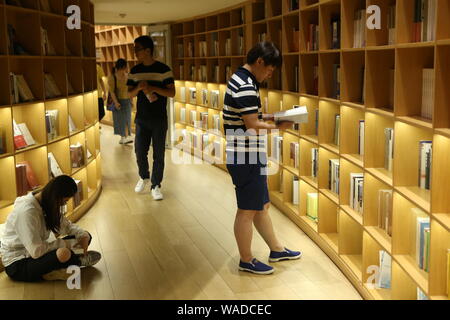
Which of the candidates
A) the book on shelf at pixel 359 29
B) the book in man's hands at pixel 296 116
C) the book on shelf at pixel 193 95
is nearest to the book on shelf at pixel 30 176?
the book in man's hands at pixel 296 116

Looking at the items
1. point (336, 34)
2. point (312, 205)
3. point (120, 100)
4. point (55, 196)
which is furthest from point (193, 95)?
point (55, 196)

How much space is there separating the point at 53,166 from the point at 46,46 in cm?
109

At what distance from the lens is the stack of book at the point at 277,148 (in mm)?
6068

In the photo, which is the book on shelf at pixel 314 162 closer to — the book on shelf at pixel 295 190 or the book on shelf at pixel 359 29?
the book on shelf at pixel 295 190

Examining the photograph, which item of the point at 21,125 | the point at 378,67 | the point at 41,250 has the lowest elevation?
the point at 41,250

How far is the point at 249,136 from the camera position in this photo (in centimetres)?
398

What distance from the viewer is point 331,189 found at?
187 inches

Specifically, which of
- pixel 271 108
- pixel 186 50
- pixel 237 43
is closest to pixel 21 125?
pixel 271 108

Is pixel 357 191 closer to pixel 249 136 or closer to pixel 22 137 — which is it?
pixel 249 136

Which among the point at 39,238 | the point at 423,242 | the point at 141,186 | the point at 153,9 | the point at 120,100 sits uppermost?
the point at 153,9

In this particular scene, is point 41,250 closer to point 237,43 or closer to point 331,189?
point 331,189

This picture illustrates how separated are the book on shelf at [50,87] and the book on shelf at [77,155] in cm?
69
